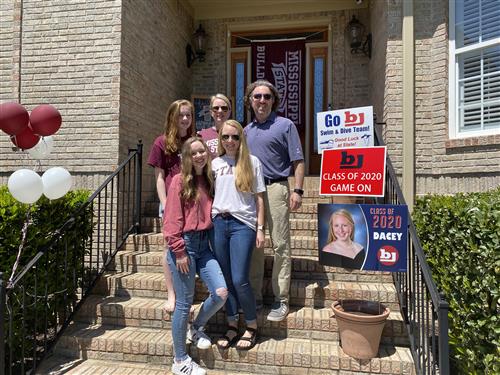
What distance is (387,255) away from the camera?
2.80 meters

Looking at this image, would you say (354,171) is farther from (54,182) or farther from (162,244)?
(54,182)

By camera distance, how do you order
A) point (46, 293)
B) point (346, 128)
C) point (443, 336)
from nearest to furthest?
point (443, 336)
point (46, 293)
point (346, 128)

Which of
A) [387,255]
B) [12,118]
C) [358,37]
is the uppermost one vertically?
[358,37]

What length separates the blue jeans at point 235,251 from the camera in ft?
8.67

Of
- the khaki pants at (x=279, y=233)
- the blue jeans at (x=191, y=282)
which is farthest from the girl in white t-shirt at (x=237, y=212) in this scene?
the khaki pants at (x=279, y=233)

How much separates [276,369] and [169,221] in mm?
1356

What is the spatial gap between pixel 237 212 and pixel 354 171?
48.3 inches

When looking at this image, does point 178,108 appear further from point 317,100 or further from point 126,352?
point 317,100

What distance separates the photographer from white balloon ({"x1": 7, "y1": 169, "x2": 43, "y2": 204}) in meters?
2.63

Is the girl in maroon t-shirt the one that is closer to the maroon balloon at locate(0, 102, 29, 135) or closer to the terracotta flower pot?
the maroon balloon at locate(0, 102, 29, 135)

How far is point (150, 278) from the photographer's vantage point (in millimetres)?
3637

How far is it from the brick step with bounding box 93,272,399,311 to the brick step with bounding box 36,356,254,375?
0.68 m

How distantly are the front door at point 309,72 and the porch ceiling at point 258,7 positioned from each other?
1.04ft

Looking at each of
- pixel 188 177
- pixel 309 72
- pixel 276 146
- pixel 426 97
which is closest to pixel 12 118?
pixel 188 177
